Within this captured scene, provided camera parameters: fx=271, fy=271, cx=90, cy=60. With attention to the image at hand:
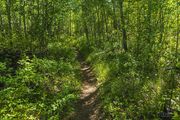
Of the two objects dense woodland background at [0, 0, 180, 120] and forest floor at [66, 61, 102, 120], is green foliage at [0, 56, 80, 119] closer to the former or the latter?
dense woodland background at [0, 0, 180, 120]

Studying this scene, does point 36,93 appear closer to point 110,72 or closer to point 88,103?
point 88,103

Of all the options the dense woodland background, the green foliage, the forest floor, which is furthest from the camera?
the forest floor

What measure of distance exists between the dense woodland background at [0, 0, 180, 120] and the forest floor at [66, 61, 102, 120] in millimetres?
344

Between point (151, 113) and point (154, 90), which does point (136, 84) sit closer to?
point (154, 90)

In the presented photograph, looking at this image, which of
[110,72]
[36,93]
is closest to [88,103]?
[110,72]

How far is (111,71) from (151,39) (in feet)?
9.41

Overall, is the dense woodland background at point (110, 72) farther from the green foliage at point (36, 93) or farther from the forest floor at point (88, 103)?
the forest floor at point (88, 103)

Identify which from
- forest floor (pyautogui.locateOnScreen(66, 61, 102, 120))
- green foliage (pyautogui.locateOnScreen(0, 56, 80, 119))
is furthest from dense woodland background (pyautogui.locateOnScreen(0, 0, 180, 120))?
forest floor (pyautogui.locateOnScreen(66, 61, 102, 120))

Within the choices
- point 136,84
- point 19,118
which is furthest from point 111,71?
point 19,118

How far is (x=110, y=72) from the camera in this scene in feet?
50.0

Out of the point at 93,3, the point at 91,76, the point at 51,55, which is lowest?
the point at 91,76

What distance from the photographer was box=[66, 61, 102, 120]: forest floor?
11421 millimetres

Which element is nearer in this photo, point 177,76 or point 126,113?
point 126,113

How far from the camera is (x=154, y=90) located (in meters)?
11.1
